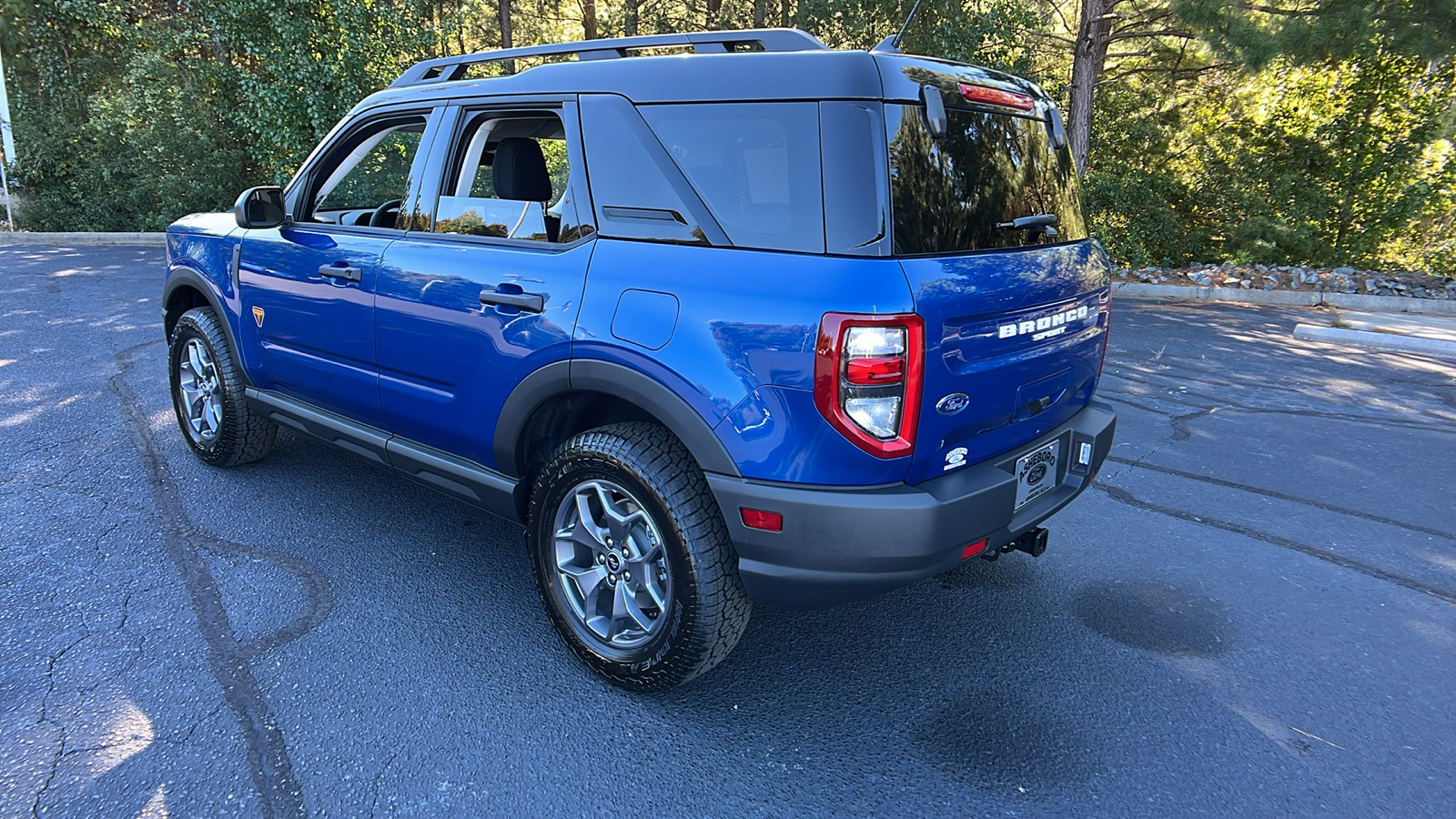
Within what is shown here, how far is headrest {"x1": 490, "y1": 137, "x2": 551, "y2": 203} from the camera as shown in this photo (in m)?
3.13

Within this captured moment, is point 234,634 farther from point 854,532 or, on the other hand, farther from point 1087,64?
point 1087,64

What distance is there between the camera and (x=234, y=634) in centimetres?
293

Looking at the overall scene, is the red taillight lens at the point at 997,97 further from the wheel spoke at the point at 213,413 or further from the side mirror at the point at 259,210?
the wheel spoke at the point at 213,413

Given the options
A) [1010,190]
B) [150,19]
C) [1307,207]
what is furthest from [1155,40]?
[150,19]

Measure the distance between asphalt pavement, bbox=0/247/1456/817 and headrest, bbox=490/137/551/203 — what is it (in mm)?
1535

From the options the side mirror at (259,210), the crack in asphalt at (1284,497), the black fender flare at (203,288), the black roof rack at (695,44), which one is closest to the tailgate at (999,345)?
the black roof rack at (695,44)

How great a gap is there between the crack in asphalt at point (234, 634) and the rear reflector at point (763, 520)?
137cm

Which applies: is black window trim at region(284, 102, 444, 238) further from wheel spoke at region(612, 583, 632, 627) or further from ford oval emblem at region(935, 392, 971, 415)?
ford oval emblem at region(935, 392, 971, 415)

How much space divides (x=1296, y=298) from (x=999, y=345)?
11730 mm

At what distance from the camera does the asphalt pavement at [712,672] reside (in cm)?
231

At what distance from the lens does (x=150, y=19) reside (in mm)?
16719

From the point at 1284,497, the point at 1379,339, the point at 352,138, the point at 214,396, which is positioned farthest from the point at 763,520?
the point at 1379,339

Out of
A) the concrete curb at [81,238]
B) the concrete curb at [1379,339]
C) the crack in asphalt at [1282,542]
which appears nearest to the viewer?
the crack in asphalt at [1282,542]

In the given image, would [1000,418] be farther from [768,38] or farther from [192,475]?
[192,475]
